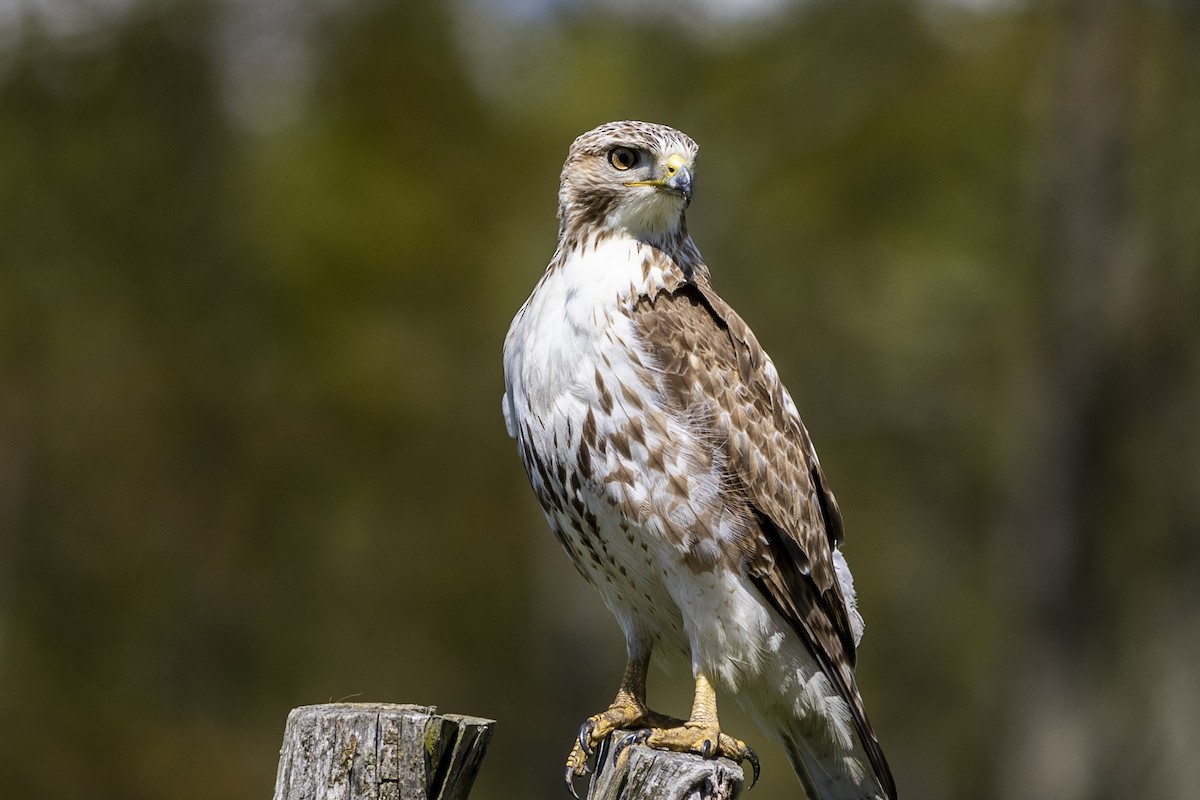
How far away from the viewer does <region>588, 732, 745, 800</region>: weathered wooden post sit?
13.2 feet

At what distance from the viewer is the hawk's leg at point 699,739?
4.56 m

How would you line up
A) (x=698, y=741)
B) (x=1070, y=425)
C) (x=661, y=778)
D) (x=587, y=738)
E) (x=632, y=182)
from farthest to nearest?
(x=1070, y=425), (x=632, y=182), (x=587, y=738), (x=698, y=741), (x=661, y=778)

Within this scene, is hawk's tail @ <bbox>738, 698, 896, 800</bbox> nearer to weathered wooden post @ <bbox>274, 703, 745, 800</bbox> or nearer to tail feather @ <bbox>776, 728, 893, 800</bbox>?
tail feather @ <bbox>776, 728, 893, 800</bbox>

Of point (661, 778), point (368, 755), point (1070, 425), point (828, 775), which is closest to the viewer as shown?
point (368, 755)

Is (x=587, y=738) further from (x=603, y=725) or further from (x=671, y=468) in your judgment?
→ (x=671, y=468)

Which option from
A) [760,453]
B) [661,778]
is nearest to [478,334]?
[760,453]

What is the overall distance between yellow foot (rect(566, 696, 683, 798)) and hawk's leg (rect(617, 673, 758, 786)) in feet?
0.50

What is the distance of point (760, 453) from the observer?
4.96 meters

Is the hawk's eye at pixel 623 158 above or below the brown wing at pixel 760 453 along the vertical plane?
above

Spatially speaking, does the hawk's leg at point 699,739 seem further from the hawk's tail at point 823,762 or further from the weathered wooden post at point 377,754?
the weathered wooden post at point 377,754

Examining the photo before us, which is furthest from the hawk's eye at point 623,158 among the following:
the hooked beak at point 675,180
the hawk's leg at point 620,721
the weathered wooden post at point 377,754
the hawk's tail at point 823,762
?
the weathered wooden post at point 377,754

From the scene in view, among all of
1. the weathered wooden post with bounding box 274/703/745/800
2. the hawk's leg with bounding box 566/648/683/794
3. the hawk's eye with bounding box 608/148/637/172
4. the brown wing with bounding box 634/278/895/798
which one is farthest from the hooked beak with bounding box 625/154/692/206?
the weathered wooden post with bounding box 274/703/745/800

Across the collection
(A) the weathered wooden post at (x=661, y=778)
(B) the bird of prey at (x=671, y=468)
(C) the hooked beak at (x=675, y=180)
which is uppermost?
(C) the hooked beak at (x=675, y=180)

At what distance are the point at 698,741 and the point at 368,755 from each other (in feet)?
4.14
